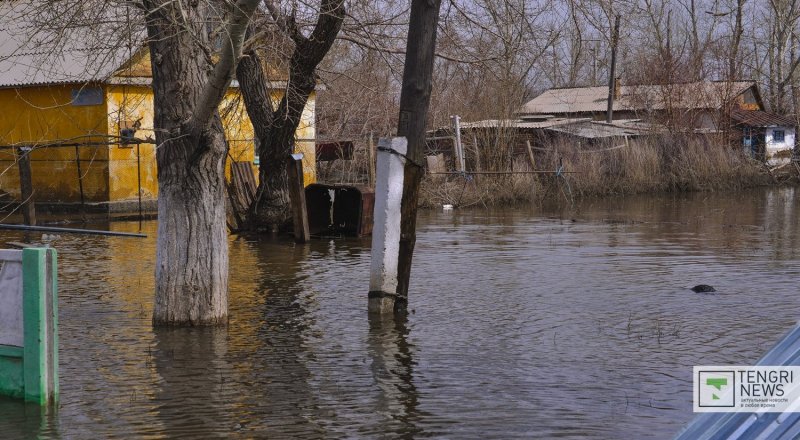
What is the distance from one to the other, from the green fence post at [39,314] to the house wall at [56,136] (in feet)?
59.3

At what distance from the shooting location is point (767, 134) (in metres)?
50.8

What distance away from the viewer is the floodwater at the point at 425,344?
7.11m

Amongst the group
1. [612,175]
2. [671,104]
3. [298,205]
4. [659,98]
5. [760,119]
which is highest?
[659,98]

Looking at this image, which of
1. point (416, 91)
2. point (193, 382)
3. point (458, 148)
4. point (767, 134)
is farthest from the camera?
point (767, 134)

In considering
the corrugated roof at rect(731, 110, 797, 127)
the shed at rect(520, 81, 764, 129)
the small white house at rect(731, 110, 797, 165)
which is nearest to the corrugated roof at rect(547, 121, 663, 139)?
the shed at rect(520, 81, 764, 129)

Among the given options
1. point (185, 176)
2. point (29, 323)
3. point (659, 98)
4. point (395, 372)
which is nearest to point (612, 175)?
point (659, 98)

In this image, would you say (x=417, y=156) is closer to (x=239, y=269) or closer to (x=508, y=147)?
(x=239, y=269)

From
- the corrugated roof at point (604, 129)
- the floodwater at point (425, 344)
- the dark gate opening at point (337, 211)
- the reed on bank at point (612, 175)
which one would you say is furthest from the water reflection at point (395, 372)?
the corrugated roof at point (604, 129)

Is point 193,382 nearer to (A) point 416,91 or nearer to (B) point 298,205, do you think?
(A) point 416,91

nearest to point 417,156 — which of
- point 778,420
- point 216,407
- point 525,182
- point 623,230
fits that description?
point 216,407

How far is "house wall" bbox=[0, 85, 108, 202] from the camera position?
24.8 meters

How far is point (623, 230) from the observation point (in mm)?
21500

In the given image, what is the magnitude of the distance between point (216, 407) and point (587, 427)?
260cm

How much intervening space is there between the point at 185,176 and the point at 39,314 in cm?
303
